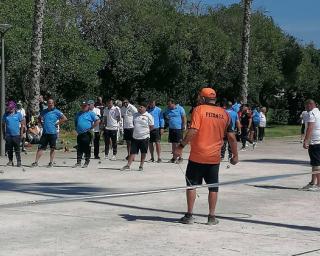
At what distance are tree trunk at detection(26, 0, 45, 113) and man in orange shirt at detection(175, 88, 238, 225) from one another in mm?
14753

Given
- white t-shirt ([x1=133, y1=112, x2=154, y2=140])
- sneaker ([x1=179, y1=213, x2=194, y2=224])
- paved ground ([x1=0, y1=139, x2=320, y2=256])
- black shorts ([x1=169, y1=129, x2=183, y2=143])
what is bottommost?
paved ground ([x1=0, y1=139, x2=320, y2=256])

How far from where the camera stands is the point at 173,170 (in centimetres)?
1573

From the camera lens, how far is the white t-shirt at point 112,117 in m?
18.9

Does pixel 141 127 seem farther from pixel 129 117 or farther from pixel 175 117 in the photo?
pixel 129 117

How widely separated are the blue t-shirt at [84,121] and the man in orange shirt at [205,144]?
7.89m

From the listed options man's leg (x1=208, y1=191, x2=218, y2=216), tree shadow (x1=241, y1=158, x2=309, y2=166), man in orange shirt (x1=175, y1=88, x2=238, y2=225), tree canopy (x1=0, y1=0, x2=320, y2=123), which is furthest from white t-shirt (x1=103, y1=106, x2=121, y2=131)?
tree canopy (x1=0, y1=0, x2=320, y2=123)

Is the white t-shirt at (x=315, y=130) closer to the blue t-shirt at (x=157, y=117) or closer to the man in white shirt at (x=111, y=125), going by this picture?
the blue t-shirt at (x=157, y=117)

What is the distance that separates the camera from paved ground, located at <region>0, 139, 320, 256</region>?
748 cm

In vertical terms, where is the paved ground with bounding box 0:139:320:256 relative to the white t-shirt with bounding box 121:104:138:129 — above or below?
below

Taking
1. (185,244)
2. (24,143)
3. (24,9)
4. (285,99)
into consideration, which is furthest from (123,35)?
(185,244)

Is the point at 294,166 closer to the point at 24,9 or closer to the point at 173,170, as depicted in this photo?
the point at 173,170

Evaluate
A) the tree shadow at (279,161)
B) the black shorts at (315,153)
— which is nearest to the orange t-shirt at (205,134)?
the black shorts at (315,153)

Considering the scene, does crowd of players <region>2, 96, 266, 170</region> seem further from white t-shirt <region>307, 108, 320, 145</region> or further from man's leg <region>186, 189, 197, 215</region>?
man's leg <region>186, 189, 197, 215</region>

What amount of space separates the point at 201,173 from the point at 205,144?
0.41m
